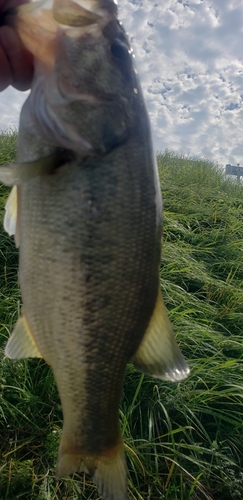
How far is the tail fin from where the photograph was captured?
4.70ft

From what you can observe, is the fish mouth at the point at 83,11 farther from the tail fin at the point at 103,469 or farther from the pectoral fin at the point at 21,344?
the tail fin at the point at 103,469

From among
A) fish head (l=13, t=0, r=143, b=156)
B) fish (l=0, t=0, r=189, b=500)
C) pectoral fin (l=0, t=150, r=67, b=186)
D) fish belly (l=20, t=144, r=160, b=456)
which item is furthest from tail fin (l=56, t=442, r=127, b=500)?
fish head (l=13, t=0, r=143, b=156)

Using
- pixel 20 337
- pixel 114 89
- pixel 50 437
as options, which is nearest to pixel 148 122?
pixel 114 89

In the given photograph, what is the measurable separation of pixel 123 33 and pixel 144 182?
592 mm

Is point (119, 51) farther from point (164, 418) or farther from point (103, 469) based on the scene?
point (164, 418)

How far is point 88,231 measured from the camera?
4.18ft

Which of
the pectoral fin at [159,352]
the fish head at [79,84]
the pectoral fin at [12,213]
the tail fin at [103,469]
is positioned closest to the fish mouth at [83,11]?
the fish head at [79,84]

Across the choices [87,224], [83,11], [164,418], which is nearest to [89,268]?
[87,224]

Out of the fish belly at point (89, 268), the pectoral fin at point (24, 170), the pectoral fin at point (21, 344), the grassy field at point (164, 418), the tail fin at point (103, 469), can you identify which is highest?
the pectoral fin at point (24, 170)

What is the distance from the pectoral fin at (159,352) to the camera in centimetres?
143

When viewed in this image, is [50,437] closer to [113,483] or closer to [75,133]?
[113,483]

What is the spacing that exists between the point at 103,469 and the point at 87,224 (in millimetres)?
879

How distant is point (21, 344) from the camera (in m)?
1.43

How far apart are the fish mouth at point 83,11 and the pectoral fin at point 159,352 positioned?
3.18ft
